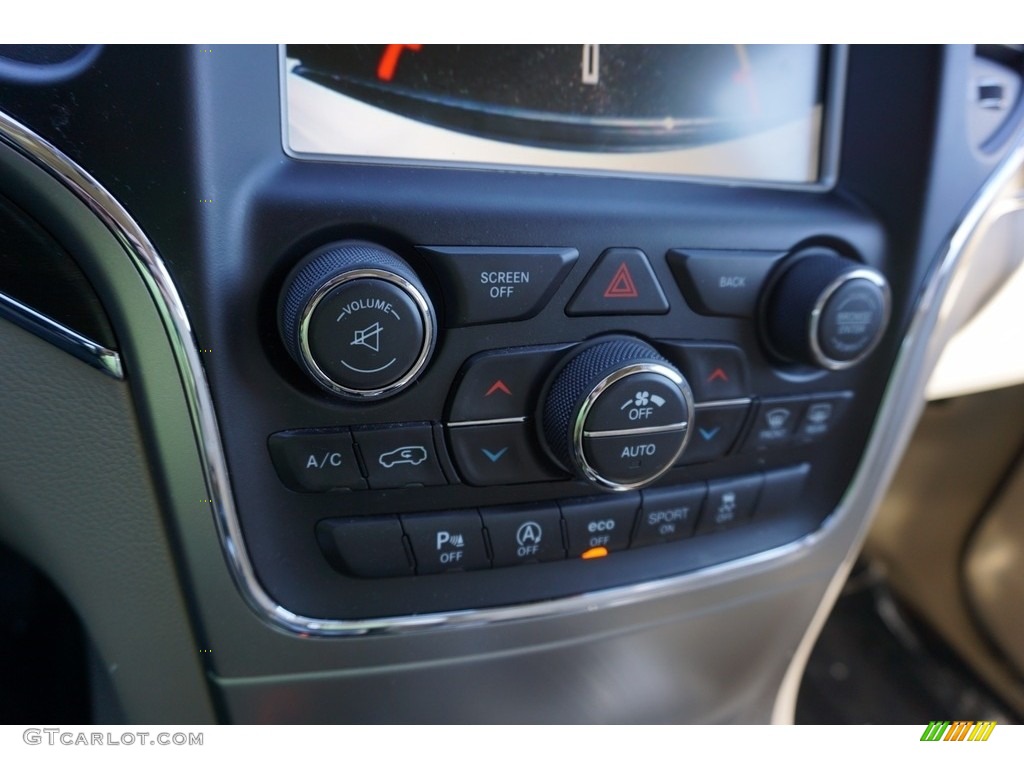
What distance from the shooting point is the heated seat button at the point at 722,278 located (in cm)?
47

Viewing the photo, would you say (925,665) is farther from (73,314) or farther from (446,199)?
(73,314)

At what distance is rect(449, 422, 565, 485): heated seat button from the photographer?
1.50 ft

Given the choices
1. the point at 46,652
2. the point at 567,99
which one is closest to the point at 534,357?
the point at 567,99

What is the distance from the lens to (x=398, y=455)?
0.44m

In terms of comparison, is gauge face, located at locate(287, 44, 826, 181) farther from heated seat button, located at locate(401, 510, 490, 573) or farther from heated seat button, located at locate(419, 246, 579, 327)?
heated seat button, located at locate(401, 510, 490, 573)

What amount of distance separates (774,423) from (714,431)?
54 mm

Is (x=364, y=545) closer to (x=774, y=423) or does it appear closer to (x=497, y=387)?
(x=497, y=387)

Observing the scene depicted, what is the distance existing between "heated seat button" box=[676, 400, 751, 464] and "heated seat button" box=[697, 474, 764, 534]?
0.03 meters

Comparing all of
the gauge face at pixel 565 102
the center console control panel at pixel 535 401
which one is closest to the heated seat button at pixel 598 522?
the center console control panel at pixel 535 401

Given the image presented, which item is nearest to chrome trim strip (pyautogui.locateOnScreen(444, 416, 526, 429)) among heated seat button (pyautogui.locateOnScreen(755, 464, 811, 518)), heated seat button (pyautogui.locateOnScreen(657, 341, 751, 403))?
heated seat button (pyautogui.locateOnScreen(657, 341, 751, 403))

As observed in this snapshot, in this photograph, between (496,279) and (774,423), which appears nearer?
(496,279)

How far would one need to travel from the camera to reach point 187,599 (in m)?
0.46
